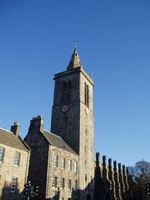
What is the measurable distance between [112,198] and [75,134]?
1551 cm

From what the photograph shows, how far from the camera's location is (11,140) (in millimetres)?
41375

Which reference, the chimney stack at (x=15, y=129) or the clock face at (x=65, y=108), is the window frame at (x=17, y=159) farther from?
the clock face at (x=65, y=108)

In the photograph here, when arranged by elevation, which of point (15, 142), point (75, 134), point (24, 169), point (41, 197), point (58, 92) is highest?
point (58, 92)

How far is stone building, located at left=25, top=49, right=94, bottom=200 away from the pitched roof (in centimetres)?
472

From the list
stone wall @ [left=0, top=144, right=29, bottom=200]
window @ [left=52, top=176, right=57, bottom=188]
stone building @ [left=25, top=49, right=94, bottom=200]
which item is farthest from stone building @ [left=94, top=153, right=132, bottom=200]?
stone wall @ [left=0, top=144, right=29, bottom=200]

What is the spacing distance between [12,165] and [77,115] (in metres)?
21.7

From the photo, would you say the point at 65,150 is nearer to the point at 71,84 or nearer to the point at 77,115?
the point at 77,115

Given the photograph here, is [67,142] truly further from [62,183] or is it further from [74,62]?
[74,62]

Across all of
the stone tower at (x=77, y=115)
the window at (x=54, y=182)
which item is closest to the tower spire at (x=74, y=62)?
the stone tower at (x=77, y=115)

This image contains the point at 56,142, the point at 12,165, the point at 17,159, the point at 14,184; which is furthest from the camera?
the point at 56,142

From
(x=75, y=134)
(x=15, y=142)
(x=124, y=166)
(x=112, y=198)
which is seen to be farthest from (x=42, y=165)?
(x=124, y=166)

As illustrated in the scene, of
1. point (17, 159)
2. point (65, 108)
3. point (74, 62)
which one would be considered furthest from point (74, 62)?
point (17, 159)

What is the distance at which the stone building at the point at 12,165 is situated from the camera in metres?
37.3

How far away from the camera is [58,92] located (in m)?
63.8
